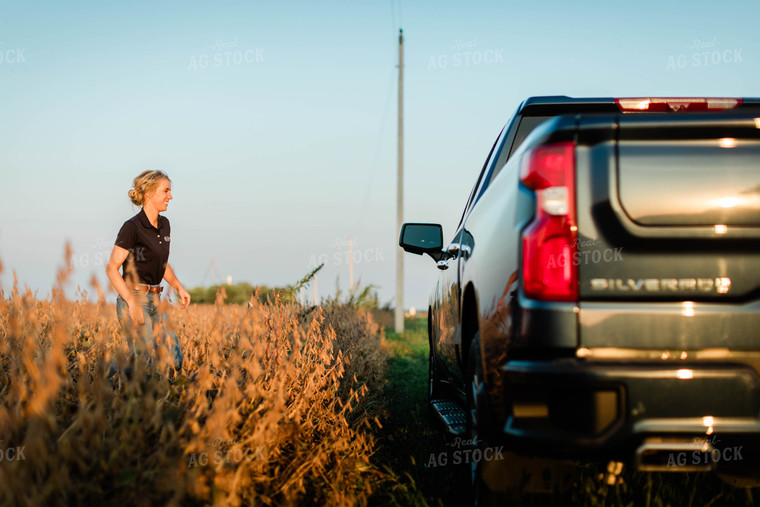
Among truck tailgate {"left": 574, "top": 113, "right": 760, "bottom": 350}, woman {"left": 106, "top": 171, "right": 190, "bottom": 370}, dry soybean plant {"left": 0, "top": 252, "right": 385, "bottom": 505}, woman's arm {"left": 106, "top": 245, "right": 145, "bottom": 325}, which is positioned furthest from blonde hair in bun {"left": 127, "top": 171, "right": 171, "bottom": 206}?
truck tailgate {"left": 574, "top": 113, "right": 760, "bottom": 350}

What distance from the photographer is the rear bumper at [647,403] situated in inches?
80.2

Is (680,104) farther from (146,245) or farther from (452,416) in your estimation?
(146,245)

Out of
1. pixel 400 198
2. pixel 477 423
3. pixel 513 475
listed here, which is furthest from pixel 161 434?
pixel 400 198

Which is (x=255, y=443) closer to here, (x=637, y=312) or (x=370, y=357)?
(x=637, y=312)

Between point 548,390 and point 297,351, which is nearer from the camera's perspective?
point 548,390

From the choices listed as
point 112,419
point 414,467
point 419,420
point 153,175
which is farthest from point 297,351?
point 153,175

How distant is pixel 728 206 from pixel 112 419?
9.14 ft

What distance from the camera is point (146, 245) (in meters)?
5.00

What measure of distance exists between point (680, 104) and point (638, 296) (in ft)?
4.26

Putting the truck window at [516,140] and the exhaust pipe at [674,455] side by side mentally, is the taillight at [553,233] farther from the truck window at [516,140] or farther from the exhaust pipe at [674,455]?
the truck window at [516,140]

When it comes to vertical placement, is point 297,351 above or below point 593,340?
below

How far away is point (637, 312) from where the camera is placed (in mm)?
2084

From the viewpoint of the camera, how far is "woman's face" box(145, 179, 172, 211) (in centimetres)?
508

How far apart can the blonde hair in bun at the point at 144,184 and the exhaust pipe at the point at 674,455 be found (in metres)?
4.31
